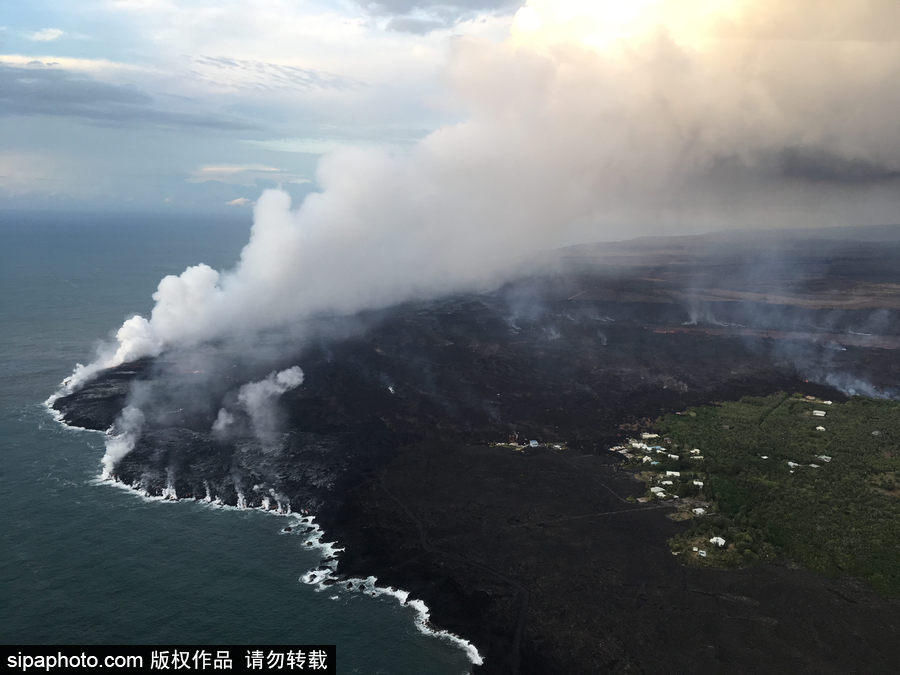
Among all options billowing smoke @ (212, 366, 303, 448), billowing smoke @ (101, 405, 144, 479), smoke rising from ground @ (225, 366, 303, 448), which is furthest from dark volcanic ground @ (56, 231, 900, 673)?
smoke rising from ground @ (225, 366, 303, 448)

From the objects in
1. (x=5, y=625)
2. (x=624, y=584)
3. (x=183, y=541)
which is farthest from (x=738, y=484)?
(x=5, y=625)

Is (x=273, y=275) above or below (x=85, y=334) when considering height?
above

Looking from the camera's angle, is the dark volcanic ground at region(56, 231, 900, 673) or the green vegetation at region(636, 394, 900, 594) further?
the green vegetation at region(636, 394, 900, 594)

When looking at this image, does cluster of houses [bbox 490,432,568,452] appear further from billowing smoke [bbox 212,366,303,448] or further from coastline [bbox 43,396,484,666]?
billowing smoke [bbox 212,366,303,448]

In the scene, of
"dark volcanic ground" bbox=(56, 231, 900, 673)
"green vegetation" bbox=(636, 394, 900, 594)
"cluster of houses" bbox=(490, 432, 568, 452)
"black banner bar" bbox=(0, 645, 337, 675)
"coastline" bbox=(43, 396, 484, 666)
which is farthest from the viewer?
"cluster of houses" bbox=(490, 432, 568, 452)

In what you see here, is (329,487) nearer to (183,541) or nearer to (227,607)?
(183,541)

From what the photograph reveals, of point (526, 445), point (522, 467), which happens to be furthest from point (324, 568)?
point (526, 445)

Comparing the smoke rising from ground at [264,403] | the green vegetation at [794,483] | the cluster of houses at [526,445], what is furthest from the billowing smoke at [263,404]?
the green vegetation at [794,483]
